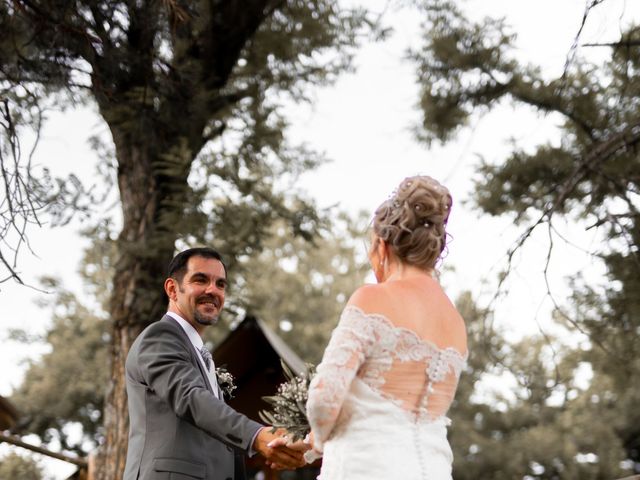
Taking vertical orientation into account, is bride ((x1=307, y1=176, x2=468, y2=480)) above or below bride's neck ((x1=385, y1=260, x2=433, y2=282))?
below

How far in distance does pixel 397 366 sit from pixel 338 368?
0.65 ft

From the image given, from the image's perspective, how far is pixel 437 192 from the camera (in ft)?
9.83

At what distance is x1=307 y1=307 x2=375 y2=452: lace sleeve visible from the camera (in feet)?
9.09

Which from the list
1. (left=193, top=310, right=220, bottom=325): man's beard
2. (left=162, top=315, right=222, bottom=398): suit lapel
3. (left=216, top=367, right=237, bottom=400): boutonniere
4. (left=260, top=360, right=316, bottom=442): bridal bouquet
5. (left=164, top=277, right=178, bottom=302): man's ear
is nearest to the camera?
(left=260, top=360, right=316, bottom=442): bridal bouquet

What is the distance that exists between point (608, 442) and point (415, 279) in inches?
848

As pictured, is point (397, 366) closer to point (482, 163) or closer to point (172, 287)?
point (172, 287)

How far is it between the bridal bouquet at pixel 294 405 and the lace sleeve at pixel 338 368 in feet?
1.08

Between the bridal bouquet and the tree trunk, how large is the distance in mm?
5490

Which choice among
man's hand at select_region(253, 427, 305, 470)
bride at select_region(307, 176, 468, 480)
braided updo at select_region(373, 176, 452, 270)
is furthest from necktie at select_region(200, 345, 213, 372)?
braided updo at select_region(373, 176, 452, 270)

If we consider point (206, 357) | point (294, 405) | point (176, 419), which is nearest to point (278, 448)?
point (294, 405)

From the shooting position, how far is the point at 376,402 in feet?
9.34

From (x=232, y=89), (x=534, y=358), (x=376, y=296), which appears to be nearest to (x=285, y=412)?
(x=376, y=296)

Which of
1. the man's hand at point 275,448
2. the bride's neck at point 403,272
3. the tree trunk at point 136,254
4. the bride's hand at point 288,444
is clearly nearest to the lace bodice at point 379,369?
the bride's neck at point 403,272

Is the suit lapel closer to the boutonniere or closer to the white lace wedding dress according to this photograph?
the boutonniere
